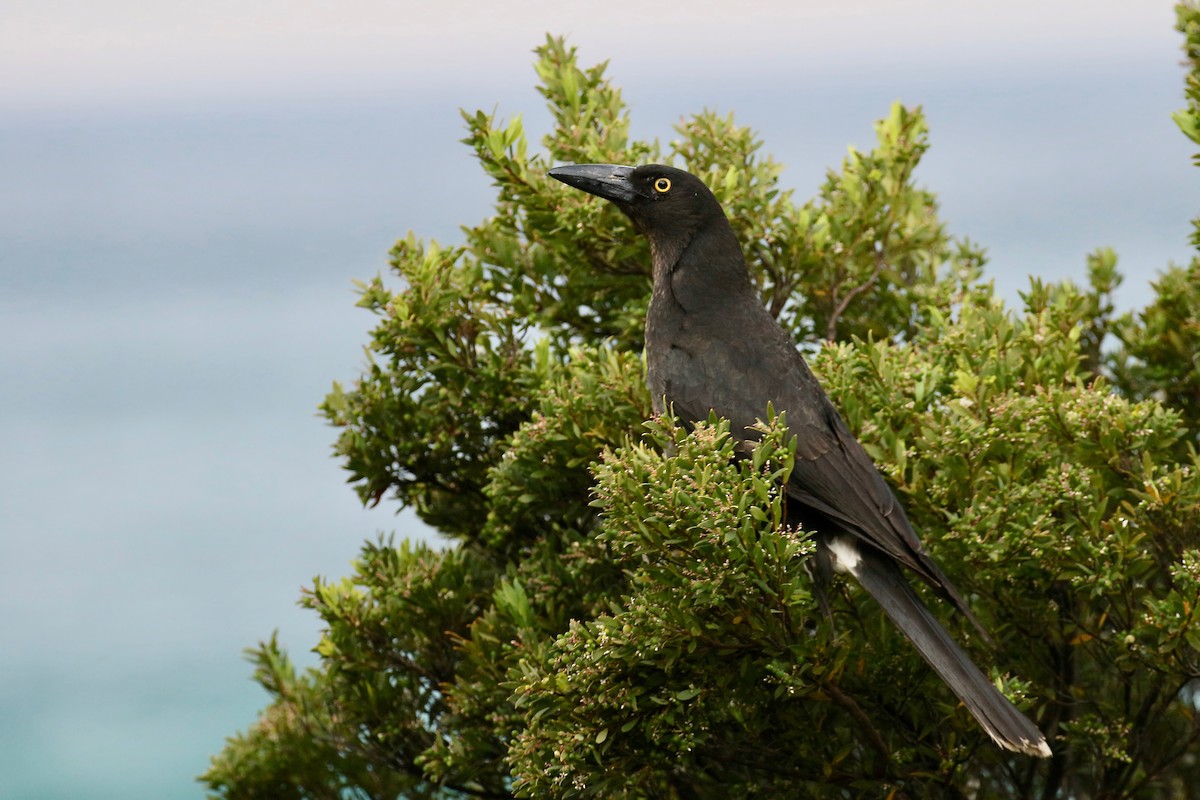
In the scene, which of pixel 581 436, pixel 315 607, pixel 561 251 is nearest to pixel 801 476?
pixel 581 436

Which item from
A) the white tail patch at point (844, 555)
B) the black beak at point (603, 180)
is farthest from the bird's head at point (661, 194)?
the white tail patch at point (844, 555)

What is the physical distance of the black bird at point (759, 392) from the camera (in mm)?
3762

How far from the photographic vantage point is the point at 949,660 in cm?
364

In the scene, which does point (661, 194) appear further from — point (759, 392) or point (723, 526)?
point (723, 526)

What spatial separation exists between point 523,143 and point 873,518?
1.95 m

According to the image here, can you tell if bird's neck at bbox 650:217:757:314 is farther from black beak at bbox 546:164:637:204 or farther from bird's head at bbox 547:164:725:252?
black beak at bbox 546:164:637:204

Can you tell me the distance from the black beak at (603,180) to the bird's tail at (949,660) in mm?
1621

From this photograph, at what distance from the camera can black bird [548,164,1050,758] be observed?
12.3 feet

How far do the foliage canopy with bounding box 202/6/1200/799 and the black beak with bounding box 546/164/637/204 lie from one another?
0.32 feet

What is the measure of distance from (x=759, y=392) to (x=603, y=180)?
1055 mm

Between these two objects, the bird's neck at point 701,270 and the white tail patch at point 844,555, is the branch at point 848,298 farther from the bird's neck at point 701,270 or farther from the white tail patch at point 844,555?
the white tail patch at point 844,555

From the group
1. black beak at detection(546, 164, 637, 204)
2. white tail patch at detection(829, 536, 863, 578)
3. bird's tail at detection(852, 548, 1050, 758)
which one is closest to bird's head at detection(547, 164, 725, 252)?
black beak at detection(546, 164, 637, 204)

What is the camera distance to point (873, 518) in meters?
3.88

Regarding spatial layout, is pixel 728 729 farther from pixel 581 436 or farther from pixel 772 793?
pixel 581 436
